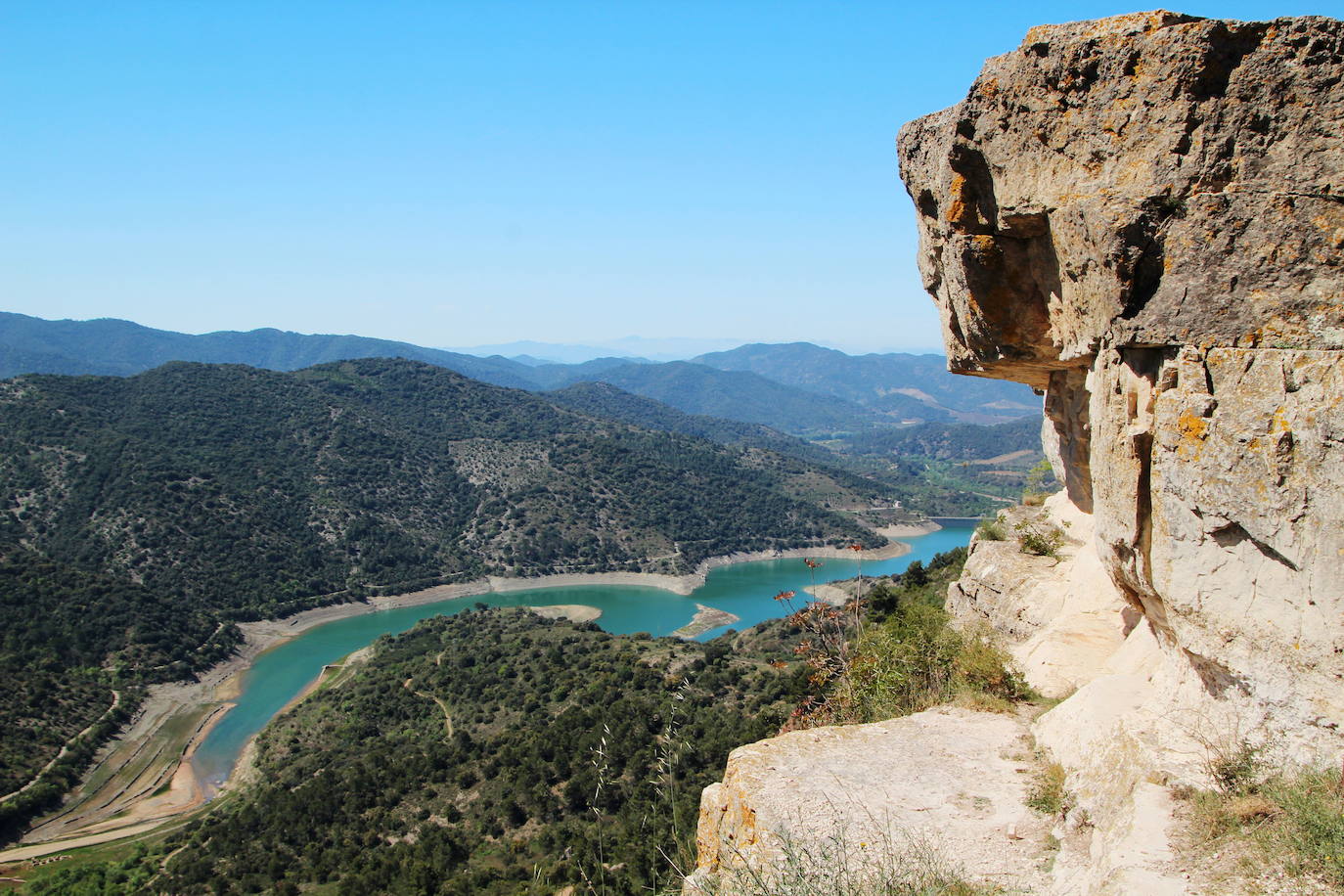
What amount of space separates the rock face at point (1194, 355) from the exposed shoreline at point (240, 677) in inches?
904

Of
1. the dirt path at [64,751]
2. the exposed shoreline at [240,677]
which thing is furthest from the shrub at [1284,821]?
the dirt path at [64,751]

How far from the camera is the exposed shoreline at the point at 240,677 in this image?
35.0 m

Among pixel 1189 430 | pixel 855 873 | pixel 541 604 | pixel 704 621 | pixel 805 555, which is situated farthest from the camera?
pixel 805 555

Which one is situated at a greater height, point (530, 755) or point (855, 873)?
point (855, 873)

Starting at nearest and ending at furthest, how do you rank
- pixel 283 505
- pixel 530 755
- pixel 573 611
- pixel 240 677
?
pixel 530 755 < pixel 240 677 < pixel 573 611 < pixel 283 505

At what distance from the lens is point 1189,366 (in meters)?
5.27

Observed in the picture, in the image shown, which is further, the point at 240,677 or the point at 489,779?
the point at 240,677

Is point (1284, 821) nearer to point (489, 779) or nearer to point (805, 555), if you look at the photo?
point (489, 779)

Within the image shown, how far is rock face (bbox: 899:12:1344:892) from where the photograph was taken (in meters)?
4.81

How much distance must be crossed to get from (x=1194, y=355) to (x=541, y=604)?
235 feet

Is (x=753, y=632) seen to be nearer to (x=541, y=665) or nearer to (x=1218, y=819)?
(x=541, y=665)

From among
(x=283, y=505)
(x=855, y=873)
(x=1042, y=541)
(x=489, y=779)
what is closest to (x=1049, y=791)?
(x=855, y=873)

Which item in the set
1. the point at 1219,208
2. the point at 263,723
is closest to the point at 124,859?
the point at 263,723

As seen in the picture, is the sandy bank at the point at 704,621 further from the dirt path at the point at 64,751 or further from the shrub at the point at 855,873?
the shrub at the point at 855,873
